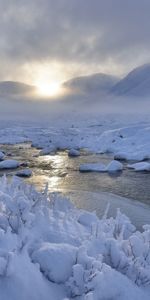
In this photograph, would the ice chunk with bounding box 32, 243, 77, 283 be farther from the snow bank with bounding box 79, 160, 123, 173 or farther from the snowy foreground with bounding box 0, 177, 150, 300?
the snow bank with bounding box 79, 160, 123, 173

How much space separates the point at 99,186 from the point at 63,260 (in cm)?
1653

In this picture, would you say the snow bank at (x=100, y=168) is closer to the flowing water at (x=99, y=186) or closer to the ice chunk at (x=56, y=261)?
the flowing water at (x=99, y=186)

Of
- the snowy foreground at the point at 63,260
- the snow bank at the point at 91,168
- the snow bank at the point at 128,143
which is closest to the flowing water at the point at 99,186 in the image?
the snow bank at the point at 91,168

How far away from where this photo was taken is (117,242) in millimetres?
6914

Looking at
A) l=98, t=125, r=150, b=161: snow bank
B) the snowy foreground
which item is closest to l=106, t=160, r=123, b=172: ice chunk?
l=98, t=125, r=150, b=161: snow bank

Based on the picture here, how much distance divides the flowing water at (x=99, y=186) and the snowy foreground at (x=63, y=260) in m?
7.55

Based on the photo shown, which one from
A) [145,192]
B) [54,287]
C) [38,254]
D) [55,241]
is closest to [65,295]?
[54,287]

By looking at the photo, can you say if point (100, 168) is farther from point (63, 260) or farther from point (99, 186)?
point (63, 260)

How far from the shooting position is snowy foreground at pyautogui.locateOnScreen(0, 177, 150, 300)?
223 inches

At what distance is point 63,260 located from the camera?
6078 mm

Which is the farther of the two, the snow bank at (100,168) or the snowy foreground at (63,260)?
the snow bank at (100,168)

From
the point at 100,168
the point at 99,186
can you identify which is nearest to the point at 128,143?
the point at 100,168

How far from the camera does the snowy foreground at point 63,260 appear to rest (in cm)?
566

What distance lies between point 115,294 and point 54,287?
0.90 meters
